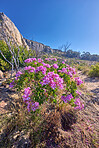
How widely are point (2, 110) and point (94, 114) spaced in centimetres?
295

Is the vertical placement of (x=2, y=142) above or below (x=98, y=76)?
below

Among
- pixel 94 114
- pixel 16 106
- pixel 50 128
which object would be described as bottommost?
pixel 94 114

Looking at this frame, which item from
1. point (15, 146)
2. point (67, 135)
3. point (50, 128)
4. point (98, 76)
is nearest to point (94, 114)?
point (67, 135)

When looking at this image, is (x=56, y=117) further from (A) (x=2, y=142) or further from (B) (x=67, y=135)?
(A) (x=2, y=142)

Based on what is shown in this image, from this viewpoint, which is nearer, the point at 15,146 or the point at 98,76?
the point at 15,146

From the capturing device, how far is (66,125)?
1.71 metres

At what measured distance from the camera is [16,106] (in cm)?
197

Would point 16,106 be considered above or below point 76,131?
above

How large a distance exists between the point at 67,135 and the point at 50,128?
0.41 m

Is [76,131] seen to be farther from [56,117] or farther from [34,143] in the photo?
[34,143]

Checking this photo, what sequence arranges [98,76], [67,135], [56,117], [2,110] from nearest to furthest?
1. [67,135]
2. [56,117]
3. [2,110]
4. [98,76]

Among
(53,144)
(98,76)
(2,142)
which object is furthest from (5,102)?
(98,76)

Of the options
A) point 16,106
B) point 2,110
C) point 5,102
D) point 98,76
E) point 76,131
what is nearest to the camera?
point 76,131

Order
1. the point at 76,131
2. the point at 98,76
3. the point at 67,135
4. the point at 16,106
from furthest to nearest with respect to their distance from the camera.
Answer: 1. the point at 98,76
2. the point at 16,106
3. the point at 76,131
4. the point at 67,135
